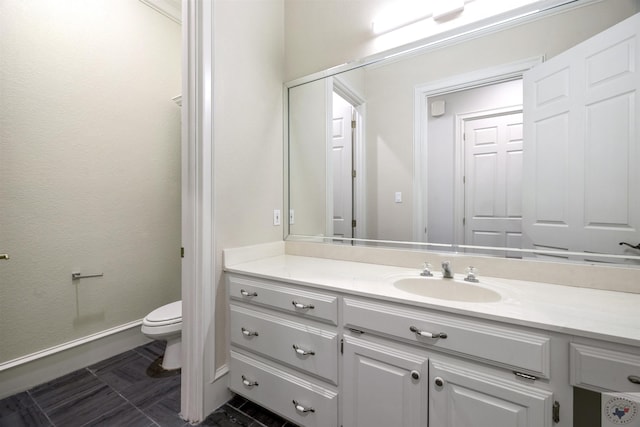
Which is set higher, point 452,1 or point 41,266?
point 452,1

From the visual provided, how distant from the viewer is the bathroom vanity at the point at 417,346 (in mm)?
771

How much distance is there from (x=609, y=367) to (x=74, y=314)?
8.77ft

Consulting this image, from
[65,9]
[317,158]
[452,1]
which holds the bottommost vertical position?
[317,158]

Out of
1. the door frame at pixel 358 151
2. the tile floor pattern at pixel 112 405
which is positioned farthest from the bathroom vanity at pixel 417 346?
the door frame at pixel 358 151

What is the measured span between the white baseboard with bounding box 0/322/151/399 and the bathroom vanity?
1139 millimetres

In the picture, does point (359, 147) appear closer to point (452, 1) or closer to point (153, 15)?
point (452, 1)

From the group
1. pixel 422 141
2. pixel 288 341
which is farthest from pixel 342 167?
pixel 288 341

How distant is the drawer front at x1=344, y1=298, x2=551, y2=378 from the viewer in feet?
2.61

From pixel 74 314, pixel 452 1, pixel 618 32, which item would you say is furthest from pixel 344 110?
pixel 74 314

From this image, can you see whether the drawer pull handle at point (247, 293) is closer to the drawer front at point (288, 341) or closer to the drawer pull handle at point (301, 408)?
the drawer front at point (288, 341)

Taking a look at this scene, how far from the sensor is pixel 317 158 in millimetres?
1882

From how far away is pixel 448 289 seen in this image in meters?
1.25

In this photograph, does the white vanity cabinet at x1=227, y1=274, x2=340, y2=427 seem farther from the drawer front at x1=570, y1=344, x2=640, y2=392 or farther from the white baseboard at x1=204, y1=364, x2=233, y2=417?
the drawer front at x1=570, y1=344, x2=640, y2=392

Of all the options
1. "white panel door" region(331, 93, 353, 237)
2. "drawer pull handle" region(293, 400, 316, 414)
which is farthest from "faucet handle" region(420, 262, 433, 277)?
"drawer pull handle" region(293, 400, 316, 414)
